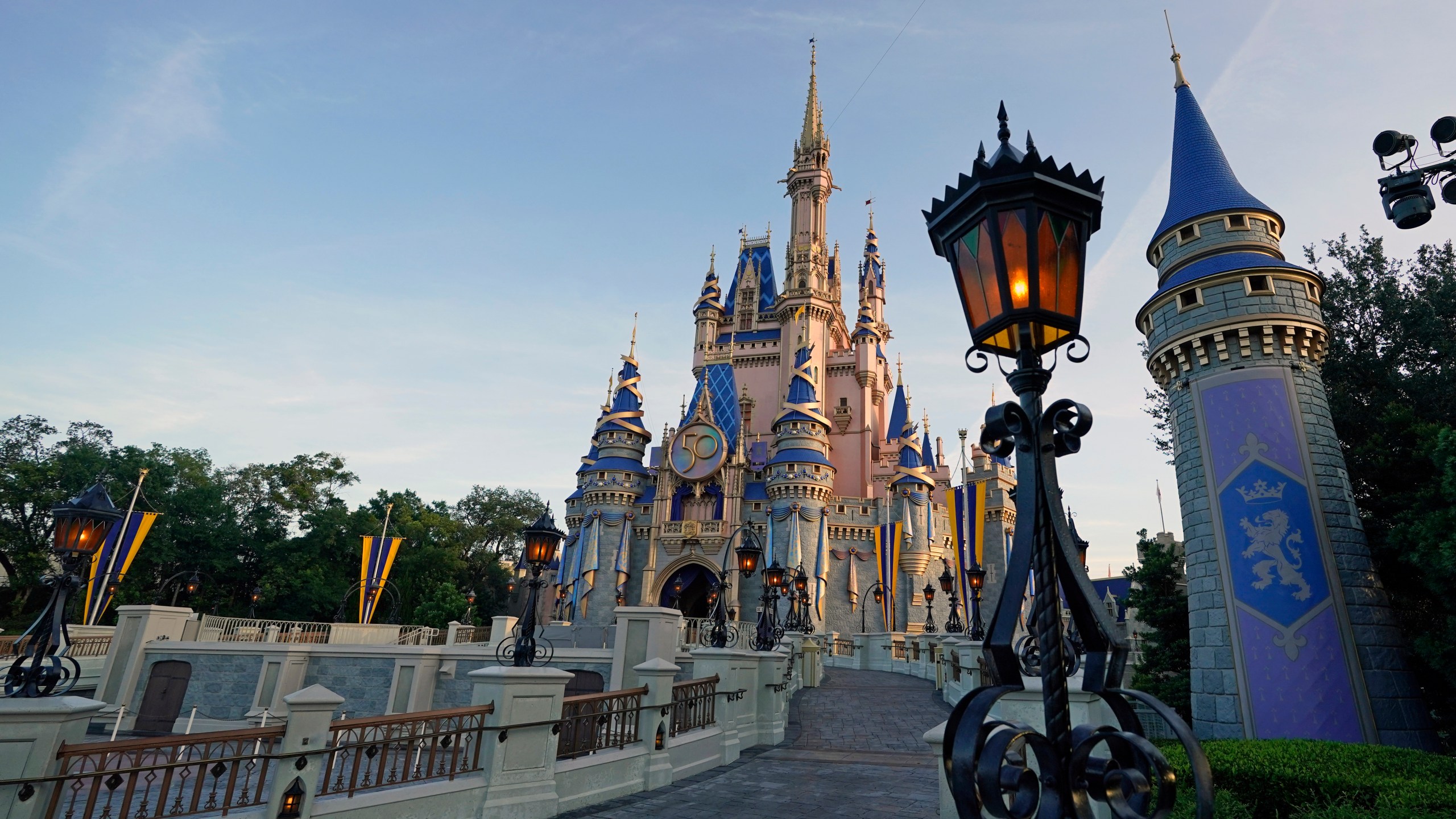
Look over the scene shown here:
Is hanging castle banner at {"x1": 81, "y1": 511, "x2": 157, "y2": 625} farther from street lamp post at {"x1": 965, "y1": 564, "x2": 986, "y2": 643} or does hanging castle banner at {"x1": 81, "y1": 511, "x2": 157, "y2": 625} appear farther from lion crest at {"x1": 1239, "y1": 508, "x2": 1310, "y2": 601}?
lion crest at {"x1": 1239, "y1": 508, "x2": 1310, "y2": 601}

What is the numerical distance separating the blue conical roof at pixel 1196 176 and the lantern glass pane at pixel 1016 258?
17.1m

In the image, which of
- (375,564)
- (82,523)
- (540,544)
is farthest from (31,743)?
(375,564)

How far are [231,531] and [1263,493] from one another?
50159 millimetres

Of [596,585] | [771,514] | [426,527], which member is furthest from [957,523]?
[426,527]

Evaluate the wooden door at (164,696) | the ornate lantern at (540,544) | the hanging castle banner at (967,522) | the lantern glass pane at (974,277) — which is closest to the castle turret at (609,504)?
the hanging castle banner at (967,522)

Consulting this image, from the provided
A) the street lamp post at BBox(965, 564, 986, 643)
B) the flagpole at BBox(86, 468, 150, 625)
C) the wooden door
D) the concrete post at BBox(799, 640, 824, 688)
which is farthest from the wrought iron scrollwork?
the flagpole at BBox(86, 468, 150, 625)

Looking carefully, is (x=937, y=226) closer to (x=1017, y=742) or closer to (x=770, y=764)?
(x=1017, y=742)

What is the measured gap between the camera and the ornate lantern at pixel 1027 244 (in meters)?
3.08

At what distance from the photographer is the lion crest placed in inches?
529

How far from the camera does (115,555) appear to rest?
25266 millimetres

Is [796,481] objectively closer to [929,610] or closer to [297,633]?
[929,610]

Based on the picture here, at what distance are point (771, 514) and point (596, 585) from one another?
11644 mm

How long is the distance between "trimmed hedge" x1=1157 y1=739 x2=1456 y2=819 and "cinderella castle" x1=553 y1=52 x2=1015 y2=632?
77.3 ft

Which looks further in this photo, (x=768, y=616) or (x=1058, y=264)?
(x=768, y=616)
